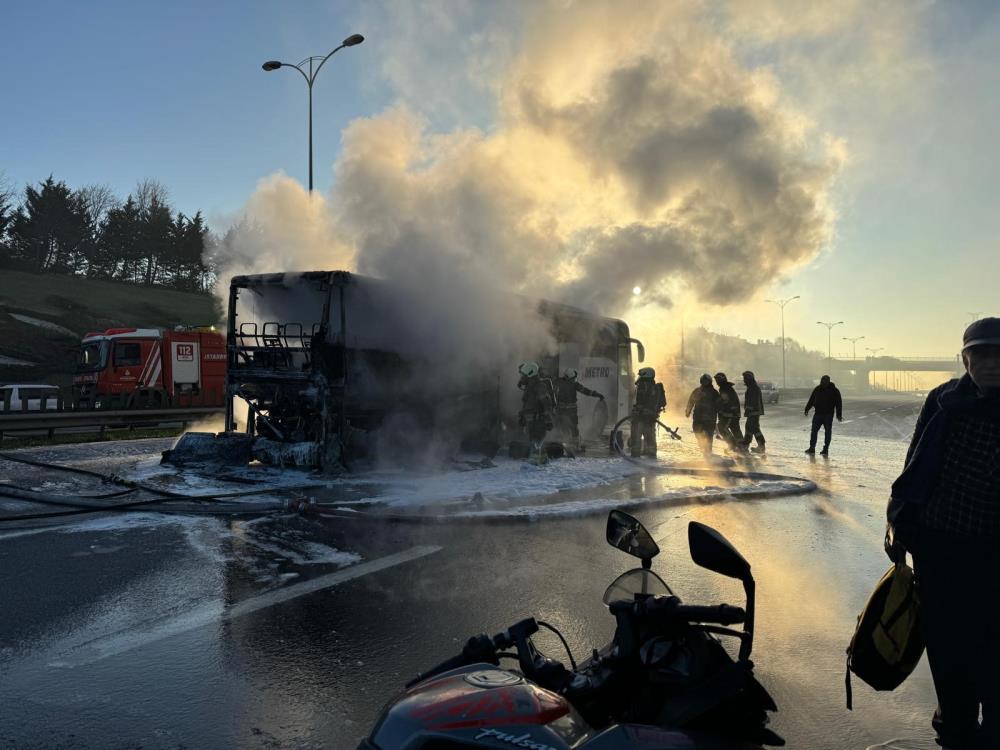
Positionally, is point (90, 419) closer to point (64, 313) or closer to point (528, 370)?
point (528, 370)

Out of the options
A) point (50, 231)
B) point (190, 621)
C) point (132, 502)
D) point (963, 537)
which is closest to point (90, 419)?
point (132, 502)

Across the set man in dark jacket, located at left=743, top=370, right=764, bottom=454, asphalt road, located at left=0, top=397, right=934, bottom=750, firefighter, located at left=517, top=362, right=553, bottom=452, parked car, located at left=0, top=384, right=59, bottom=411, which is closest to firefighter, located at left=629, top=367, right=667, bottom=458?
firefighter, located at left=517, top=362, right=553, bottom=452

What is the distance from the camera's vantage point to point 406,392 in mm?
10367

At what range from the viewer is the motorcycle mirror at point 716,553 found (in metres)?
1.83

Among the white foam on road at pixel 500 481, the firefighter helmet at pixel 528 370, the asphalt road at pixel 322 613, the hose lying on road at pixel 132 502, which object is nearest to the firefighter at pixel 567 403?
the firefighter helmet at pixel 528 370

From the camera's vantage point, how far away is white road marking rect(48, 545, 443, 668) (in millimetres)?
3299

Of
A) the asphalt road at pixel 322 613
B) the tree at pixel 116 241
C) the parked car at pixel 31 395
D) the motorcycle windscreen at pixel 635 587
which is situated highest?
the tree at pixel 116 241

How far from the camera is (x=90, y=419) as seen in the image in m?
14.8

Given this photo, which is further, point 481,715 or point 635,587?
point 635,587

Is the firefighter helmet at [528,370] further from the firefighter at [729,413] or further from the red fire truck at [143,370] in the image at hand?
the red fire truck at [143,370]

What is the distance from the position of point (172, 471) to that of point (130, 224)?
52509 mm

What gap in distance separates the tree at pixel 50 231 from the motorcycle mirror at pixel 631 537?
192 feet

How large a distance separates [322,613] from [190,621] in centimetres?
76

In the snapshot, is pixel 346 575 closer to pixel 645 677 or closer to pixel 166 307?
pixel 645 677
